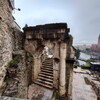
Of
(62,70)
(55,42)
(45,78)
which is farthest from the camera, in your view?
(45,78)

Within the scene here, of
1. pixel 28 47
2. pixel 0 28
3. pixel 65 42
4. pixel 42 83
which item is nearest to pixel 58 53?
pixel 65 42

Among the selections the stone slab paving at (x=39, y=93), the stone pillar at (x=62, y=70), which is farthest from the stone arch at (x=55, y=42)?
the stone slab paving at (x=39, y=93)

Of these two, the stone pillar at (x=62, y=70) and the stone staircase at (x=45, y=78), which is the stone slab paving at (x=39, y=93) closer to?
the stone staircase at (x=45, y=78)

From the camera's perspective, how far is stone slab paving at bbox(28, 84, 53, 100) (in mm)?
5172

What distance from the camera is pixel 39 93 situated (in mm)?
5680

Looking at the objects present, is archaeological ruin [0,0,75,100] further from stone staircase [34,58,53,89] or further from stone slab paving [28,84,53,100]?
stone slab paving [28,84,53,100]

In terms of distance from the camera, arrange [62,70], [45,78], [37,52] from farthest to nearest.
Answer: [45,78] → [37,52] → [62,70]

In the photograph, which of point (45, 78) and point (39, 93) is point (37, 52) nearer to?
point (45, 78)

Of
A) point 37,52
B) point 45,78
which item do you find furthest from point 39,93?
point 37,52

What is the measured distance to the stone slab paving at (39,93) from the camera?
5.17 metres

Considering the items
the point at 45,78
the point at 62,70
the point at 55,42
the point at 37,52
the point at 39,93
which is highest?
the point at 55,42

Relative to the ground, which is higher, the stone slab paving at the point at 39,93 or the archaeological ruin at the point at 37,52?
the archaeological ruin at the point at 37,52

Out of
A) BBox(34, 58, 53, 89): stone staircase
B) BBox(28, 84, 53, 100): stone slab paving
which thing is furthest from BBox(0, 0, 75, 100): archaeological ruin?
BBox(28, 84, 53, 100): stone slab paving

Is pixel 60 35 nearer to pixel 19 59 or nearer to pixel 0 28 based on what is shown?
pixel 19 59
